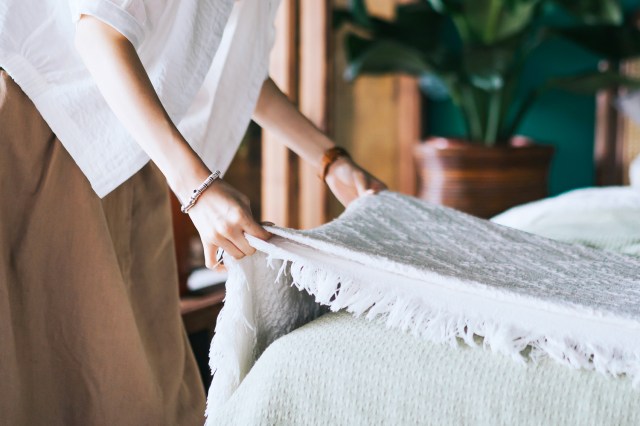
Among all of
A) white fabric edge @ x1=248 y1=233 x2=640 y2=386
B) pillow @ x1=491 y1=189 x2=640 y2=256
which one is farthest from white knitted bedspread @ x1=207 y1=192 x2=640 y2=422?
pillow @ x1=491 y1=189 x2=640 y2=256

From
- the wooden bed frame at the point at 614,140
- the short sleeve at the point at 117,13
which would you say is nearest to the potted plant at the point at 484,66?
the wooden bed frame at the point at 614,140

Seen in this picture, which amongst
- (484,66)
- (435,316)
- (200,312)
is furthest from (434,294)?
(484,66)

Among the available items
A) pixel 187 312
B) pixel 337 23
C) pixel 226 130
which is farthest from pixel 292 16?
pixel 226 130

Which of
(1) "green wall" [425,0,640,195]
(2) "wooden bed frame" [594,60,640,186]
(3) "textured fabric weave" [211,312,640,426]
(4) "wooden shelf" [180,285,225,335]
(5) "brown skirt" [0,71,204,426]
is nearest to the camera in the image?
(3) "textured fabric weave" [211,312,640,426]

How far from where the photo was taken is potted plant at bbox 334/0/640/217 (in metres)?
2.57

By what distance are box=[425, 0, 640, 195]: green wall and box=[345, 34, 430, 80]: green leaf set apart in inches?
26.1

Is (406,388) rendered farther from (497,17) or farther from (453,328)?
(497,17)

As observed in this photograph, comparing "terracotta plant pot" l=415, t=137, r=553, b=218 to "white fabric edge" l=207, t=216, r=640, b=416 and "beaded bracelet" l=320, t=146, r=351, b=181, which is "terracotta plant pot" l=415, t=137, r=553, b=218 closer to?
"beaded bracelet" l=320, t=146, r=351, b=181

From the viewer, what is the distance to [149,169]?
0.99 meters

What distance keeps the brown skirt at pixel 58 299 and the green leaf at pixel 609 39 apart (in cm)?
212

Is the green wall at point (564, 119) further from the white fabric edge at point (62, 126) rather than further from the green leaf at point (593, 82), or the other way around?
the white fabric edge at point (62, 126)

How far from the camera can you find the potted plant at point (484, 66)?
2566mm

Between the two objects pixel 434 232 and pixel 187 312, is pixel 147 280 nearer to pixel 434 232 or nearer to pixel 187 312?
pixel 434 232

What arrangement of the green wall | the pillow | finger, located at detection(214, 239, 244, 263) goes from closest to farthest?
1. finger, located at detection(214, 239, 244, 263)
2. the pillow
3. the green wall
